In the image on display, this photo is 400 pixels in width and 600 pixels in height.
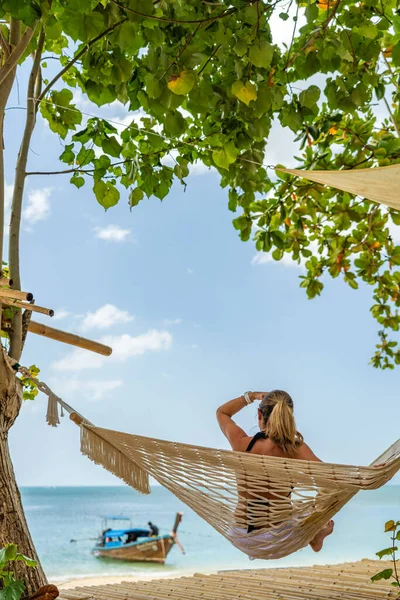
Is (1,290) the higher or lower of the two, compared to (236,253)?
lower

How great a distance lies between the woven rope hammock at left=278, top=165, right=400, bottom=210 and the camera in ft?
5.50

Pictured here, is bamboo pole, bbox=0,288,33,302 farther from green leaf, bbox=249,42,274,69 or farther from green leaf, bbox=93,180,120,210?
green leaf, bbox=249,42,274,69

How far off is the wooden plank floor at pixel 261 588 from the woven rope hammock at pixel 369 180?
1.25m

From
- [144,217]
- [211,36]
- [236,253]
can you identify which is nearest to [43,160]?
[144,217]

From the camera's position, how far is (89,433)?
2.00 metres

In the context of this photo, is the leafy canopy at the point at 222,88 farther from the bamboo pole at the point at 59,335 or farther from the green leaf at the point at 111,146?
the bamboo pole at the point at 59,335

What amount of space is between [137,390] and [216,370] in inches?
130

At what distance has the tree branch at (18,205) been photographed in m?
2.04

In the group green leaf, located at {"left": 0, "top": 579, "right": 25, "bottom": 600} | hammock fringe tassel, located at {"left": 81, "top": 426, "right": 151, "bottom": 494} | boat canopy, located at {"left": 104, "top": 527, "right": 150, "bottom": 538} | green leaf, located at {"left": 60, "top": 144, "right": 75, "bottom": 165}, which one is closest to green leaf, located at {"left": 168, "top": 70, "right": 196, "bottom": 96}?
green leaf, located at {"left": 60, "top": 144, "right": 75, "bottom": 165}

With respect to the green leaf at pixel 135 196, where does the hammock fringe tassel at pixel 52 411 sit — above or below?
below

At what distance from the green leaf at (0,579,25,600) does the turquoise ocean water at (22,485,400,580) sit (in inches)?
546

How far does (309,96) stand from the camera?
186cm

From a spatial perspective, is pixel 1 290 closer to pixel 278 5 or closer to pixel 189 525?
pixel 278 5

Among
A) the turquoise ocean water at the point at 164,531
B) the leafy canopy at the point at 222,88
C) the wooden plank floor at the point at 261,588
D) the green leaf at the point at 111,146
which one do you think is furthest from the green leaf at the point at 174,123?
the turquoise ocean water at the point at 164,531
